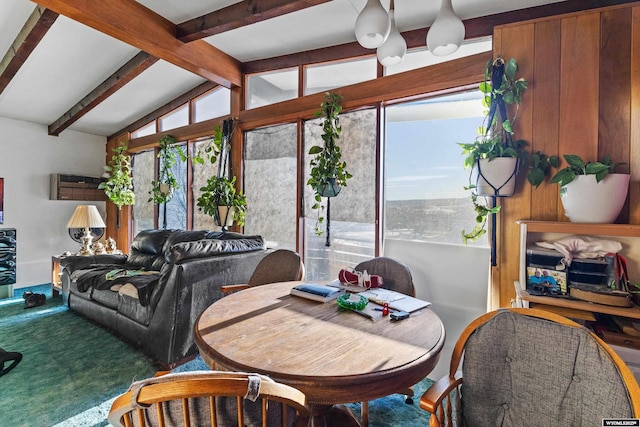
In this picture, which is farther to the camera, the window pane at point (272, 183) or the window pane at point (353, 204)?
the window pane at point (272, 183)

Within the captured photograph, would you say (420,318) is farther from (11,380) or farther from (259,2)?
(11,380)

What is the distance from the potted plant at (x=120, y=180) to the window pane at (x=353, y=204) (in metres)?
3.84

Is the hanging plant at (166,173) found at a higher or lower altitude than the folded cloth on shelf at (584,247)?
higher

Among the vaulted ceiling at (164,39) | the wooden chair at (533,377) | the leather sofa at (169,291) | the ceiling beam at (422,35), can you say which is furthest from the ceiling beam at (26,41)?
the wooden chair at (533,377)

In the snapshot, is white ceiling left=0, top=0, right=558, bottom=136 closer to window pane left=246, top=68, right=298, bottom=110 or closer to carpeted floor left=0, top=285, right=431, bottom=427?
window pane left=246, top=68, right=298, bottom=110

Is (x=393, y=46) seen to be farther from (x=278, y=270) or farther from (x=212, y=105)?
(x=212, y=105)

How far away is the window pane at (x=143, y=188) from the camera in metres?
5.37

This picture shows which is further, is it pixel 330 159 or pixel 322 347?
A: pixel 330 159

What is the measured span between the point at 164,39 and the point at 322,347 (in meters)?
3.29

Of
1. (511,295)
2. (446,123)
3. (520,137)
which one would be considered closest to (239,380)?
(511,295)

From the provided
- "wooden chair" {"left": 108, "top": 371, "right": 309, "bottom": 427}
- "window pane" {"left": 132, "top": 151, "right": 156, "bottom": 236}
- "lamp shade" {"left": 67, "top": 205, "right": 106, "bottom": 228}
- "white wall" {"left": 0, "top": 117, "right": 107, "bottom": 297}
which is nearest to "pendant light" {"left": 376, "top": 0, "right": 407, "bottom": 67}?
"wooden chair" {"left": 108, "top": 371, "right": 309, "bottom": 427}

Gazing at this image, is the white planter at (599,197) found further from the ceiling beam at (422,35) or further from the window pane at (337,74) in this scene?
the window pane at (337,74)

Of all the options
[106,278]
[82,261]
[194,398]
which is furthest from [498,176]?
[82,261]

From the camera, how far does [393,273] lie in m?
2.11
